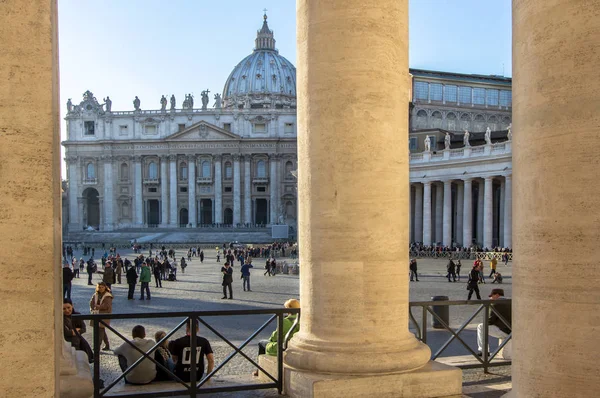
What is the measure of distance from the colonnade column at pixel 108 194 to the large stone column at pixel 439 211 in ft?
177

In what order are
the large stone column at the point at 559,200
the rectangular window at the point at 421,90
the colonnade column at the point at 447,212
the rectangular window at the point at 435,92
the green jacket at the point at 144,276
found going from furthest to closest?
the rectangular window at the point at 435,92 → the rectangular window at the point at 421,90 → the colonnade column at the point at 447,212 → the green jacket at the point at 144,276 → the large stone column at the point at 559,200

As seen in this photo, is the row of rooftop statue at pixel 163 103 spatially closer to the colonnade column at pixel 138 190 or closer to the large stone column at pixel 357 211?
the colonnade column at pixel 138 190

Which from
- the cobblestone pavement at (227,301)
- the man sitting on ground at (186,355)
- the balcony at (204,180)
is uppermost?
the balcony at (204,180)

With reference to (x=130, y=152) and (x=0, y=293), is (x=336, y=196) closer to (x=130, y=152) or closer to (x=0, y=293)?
(x=0, y=293)

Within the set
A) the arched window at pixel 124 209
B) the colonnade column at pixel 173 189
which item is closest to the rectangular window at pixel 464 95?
the colonnade column at pixel 173 189

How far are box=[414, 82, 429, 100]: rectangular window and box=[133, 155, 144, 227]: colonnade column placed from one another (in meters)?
41.1

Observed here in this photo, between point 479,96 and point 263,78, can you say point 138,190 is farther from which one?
point 479,96

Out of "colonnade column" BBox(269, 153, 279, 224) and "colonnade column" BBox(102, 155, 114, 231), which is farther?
"colonnade column" BBox(102, 155, 114, 231)

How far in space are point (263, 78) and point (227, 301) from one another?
105 m

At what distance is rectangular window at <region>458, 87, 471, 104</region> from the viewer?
77938 mm

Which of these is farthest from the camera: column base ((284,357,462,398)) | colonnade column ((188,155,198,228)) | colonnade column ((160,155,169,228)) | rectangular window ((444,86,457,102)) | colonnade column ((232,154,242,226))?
colonnade column ((160,155,169,228))

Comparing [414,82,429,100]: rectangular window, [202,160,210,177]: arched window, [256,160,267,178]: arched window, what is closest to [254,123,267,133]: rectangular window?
[256,160,267,178]: arched window

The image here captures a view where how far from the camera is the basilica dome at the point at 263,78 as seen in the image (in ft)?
388

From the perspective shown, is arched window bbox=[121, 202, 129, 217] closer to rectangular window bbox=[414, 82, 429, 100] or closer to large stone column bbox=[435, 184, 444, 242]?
rectangular window bbox=[414, 82, 429, 100]
